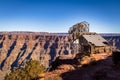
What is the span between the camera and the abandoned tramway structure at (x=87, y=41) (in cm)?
5072

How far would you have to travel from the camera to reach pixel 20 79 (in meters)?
52.6

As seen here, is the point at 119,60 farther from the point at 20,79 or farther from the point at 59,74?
the point at 20,79

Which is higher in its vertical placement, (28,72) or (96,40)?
(96,40)

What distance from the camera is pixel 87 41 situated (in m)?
52.4

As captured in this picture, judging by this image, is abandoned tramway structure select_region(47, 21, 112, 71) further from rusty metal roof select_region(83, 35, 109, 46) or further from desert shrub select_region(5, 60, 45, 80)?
desert shrub select_region(5, 60, 45, 80)

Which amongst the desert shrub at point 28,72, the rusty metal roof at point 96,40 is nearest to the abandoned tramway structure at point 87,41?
the rusty metal roof at point 96,40

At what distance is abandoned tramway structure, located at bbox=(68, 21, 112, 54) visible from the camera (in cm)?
5072

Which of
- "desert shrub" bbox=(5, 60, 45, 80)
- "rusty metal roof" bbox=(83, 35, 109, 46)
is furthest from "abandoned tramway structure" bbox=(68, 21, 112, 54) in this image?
"desert shrub" bbox=(5, 60, 45, 80)

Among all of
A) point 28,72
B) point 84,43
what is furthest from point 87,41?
point 28,72

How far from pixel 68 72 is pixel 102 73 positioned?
509 cm

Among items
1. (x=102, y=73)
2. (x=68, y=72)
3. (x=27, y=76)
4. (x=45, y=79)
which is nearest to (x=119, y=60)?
(x=102, y=73)

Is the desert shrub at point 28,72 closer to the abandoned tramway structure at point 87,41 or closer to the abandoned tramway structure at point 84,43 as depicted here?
the abandoned tramway structure at point 84,43

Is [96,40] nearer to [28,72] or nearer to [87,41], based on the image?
[87,41]

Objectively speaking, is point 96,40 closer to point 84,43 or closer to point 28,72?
point 84,43
